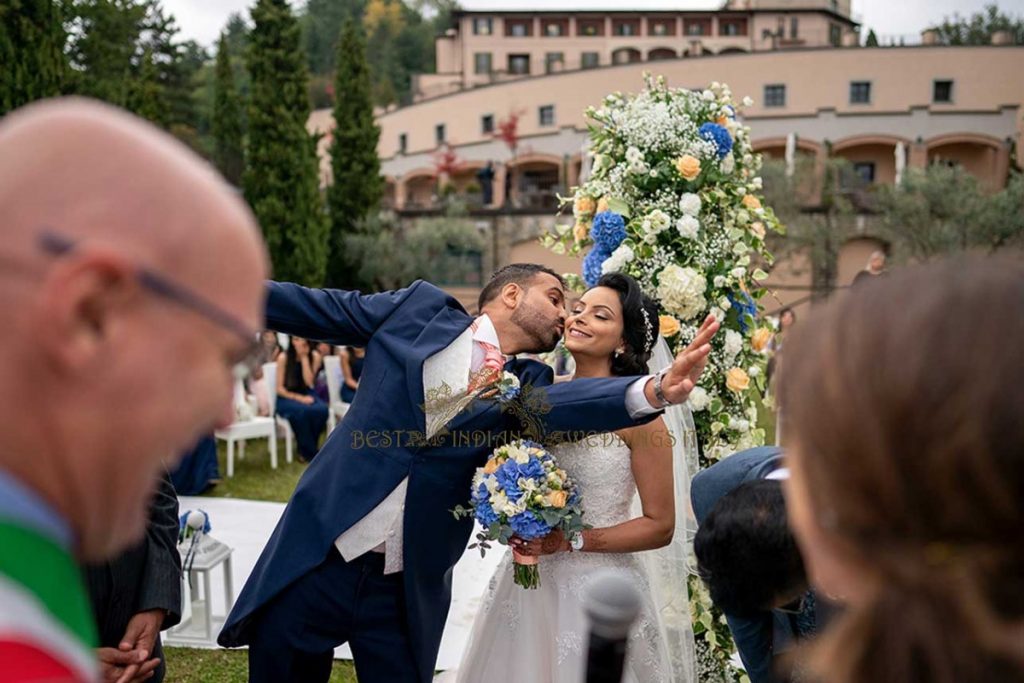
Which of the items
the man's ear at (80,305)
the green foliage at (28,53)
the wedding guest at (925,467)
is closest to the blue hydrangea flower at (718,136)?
the wedding guest at (925,467)

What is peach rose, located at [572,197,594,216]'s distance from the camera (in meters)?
5.15

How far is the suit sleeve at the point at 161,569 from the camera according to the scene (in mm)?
3035

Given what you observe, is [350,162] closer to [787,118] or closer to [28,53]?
[787,118]

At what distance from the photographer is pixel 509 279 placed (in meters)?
3.78

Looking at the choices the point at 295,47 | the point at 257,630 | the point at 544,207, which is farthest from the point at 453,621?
the point at 544,207

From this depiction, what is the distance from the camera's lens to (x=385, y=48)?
73.2 m

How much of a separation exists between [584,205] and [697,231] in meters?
0.70

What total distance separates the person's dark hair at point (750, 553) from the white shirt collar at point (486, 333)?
1.71 m

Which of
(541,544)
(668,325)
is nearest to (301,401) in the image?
(668,325)

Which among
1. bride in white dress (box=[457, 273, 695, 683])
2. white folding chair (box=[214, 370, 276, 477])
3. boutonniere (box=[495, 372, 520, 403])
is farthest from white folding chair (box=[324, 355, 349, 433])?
boutonniere (box=[495, 372, 520, 403])

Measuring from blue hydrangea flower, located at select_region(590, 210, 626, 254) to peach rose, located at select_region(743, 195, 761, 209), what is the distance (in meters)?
0.74

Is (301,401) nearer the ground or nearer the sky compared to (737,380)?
nearer the ground

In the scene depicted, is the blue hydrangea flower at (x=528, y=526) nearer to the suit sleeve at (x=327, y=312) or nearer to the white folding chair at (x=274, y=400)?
the suit sleeve at (x=327, y=312)

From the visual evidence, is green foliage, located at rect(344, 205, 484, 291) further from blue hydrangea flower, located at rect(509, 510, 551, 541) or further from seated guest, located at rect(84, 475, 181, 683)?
seated guest, located at rect(84, 475, 181, 683)
